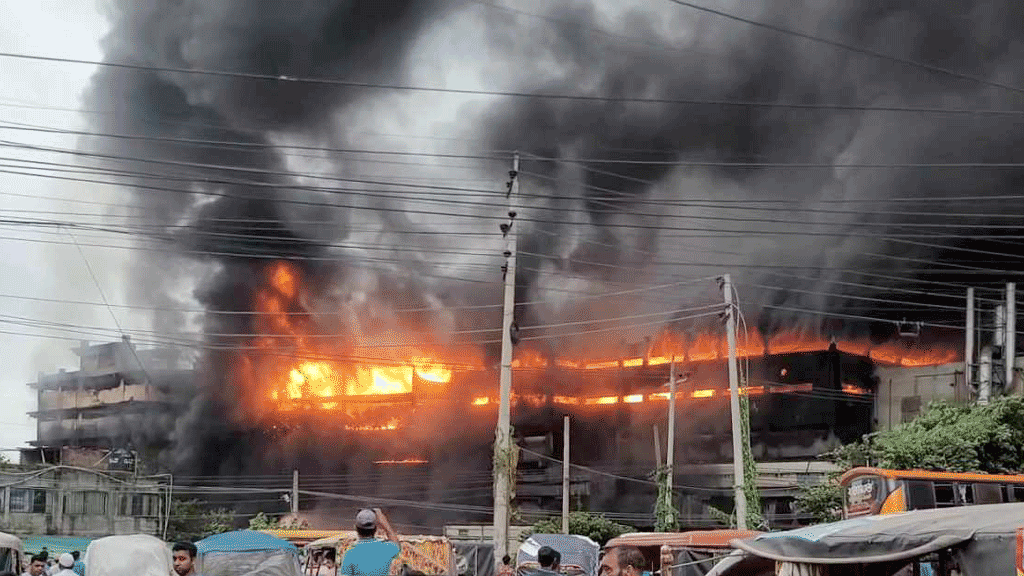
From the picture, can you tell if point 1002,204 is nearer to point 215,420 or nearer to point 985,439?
point 985,439

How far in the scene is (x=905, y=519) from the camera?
8078 millimetres

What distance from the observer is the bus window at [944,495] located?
17016 millimetres

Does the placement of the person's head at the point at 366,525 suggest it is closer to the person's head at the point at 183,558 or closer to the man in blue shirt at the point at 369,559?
the man in blue shirt at the point at 369,559

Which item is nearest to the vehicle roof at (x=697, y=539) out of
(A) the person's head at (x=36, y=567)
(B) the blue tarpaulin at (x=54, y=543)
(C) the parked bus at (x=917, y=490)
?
(C) the parked bus at (x=917, y=490)

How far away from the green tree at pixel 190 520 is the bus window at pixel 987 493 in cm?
3121

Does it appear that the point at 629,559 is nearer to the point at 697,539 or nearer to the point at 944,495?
the point at 697,539

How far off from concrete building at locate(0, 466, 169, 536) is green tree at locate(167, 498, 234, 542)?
498 millimetres

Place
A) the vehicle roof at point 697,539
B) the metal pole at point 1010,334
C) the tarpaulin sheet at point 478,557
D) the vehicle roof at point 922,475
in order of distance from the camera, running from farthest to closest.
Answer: the metal pole at point 1010,334 → the tarpaulin sheet at point 478,557 → the vehicle roof at point 922,475 → the vehicle roof at point 697,539

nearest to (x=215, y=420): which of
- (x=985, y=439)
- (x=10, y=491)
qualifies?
(x=10, y=491)

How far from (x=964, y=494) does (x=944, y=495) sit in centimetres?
52

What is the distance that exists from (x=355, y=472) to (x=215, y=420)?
20.6 feet

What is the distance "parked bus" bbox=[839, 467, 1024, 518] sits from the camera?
54.7ft

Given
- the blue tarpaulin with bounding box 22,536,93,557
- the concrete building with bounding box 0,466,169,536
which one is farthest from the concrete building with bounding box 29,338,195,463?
the blue tarpaulin with bounding box 22,536,93,557

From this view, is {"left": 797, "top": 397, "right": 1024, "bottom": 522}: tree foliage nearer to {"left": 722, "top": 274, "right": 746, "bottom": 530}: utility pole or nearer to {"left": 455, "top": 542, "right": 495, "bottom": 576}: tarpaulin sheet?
{"left": 722, "top": 274, "right": 746, "bottom": 530}: utility pole
